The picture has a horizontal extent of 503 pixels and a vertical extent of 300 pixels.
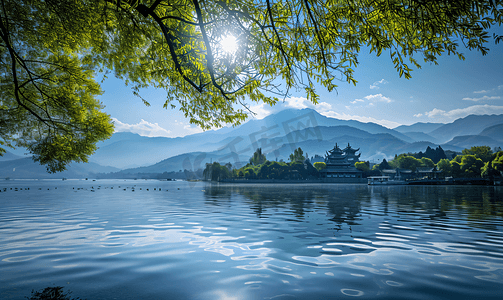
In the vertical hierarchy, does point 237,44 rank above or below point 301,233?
above

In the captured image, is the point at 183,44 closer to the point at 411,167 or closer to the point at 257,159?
the point at 411,167

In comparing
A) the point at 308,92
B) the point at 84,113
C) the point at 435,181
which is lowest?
the point at 435,181

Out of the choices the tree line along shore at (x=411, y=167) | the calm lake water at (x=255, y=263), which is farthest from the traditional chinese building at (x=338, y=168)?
the calm lake water at (x=255, y=263)

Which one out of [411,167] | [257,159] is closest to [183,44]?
[411,167]

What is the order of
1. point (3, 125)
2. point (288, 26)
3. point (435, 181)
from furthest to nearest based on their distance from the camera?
1. point (435, 181)
2. point (3, 125)
3. point (288, 26)

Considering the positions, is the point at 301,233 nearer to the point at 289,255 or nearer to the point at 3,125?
the point at 289,255

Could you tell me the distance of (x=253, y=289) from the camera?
386 cm

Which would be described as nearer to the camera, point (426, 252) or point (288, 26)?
point (288, 26)

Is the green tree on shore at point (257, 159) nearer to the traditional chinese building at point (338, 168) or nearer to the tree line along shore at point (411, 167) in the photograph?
the tree line along shore at point (411, 167)

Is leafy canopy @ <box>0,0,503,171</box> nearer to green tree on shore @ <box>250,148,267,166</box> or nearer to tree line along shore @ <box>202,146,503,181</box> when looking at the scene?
tree line along shore @ <box>202,146,503,181</box>

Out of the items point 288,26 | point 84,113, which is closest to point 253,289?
point 288,26

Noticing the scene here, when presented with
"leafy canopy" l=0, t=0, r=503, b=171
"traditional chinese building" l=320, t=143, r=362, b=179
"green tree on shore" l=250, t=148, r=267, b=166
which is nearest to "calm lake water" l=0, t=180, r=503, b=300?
"leafy canopy" l=0, t=0, r=503, b=171

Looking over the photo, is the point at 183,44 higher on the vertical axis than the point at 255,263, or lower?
higher

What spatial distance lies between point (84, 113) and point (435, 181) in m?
99.6
